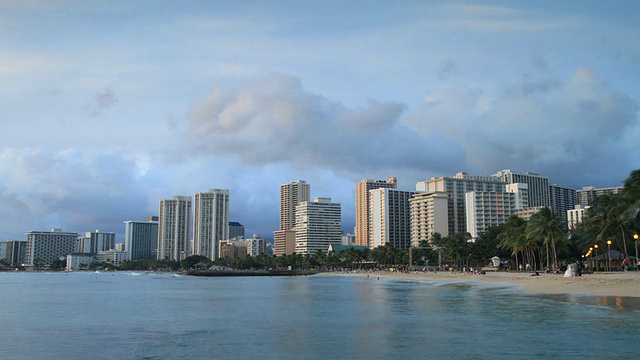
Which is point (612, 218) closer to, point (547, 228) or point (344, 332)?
point (547, 228)

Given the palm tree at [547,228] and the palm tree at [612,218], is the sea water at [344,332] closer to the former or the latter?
the palm tree at [612,218]

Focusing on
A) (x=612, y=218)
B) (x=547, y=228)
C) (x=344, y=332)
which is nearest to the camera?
(x=344, y=332)

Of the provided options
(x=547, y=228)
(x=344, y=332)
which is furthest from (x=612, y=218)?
(x=344, y=332)

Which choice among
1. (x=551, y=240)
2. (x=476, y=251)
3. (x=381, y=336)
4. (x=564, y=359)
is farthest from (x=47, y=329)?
(x=476, y=251)

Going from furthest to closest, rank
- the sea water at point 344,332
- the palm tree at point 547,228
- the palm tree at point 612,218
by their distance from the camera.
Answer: the palm tree at point 547,228
the palm tree at point 612,218
the sea water at point 344,332

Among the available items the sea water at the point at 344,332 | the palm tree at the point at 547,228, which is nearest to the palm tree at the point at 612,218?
the palm tree at the point at 547,228

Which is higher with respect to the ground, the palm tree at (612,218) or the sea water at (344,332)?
the palm tree at (612,218)

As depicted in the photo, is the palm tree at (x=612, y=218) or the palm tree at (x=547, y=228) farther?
the palm tree at (x=547, y=228)

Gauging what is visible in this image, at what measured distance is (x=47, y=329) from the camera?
34531 mm

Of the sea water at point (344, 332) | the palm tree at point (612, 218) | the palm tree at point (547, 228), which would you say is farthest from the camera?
the palm tree at point (547, 228)

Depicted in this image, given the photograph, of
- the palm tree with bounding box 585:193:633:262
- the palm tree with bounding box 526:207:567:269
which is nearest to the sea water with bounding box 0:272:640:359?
the palm tree with bounding box 585:193:633:262

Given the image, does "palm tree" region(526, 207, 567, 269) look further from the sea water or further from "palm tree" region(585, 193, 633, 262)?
the sea water

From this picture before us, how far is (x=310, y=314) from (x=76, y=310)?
21054mm

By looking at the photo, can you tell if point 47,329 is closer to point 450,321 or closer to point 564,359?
point 450,321
